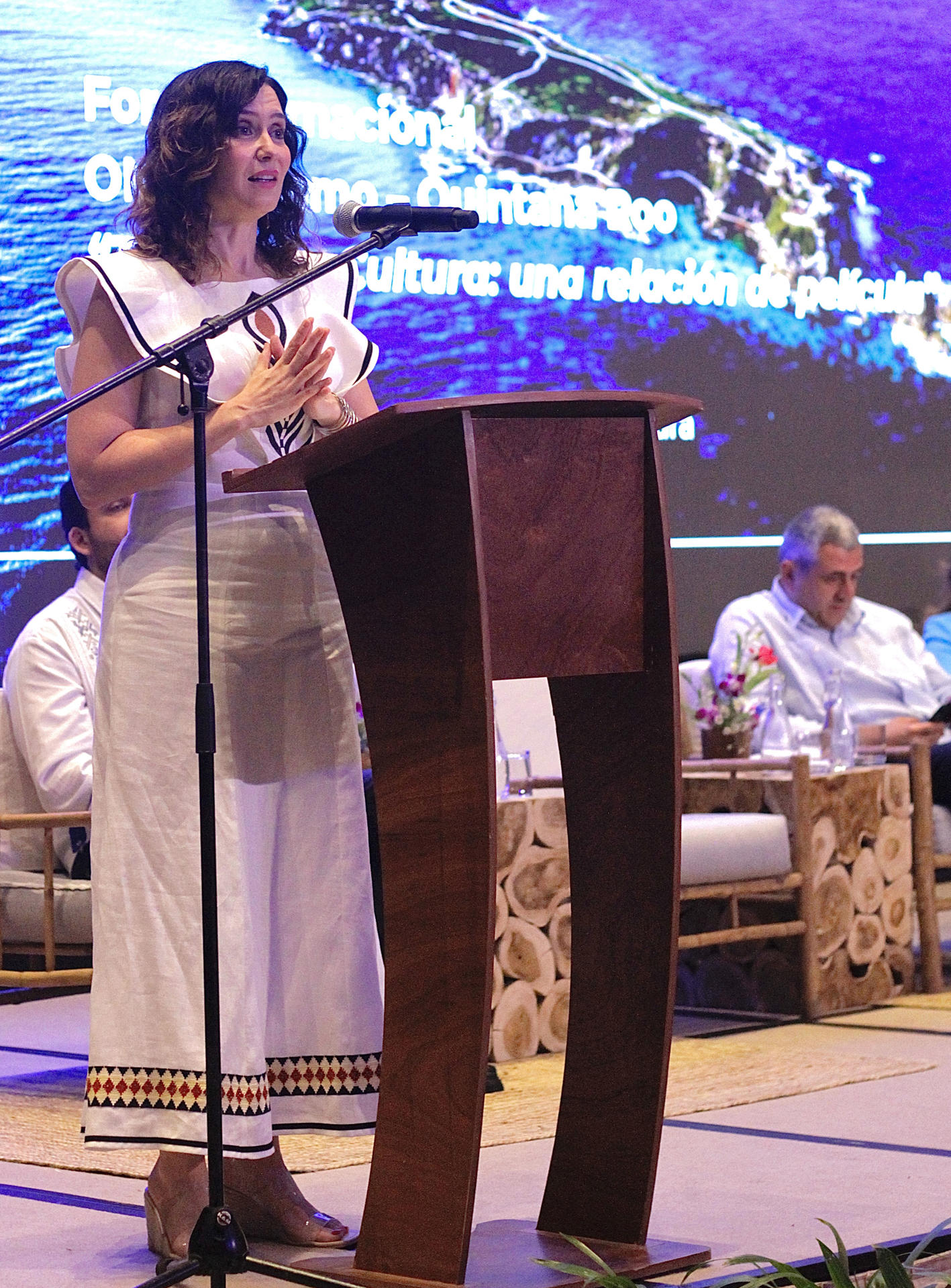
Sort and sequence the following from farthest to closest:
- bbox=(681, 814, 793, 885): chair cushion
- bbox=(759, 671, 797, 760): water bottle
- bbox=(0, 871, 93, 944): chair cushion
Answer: bbox=(759, 671, 797, 760): water bottle, bbox=(681, 814, 793, 885): chair cushion, bbox=(0, 871, 93, 944): chair cushion

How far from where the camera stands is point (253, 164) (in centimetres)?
238

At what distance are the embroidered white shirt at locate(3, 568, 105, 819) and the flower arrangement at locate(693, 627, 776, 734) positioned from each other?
1567 millimetres

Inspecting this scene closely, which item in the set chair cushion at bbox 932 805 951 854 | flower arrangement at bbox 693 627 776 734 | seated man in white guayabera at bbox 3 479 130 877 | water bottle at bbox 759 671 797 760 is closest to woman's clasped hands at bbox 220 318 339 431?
seated man in white guayabera at bbox 3 479 130 877

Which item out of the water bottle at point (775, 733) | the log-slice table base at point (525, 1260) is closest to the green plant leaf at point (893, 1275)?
the log-slice table base at point (525, 1260)

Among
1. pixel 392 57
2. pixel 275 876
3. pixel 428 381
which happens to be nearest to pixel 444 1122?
pixel 275 876

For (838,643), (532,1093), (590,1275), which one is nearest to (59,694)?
(532,1093)

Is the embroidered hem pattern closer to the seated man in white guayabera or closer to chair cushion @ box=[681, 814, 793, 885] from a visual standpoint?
the seated man in white guayabera

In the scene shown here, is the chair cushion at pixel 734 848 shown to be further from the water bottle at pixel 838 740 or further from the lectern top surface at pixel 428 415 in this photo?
the lectern top surface at pixel 428 415

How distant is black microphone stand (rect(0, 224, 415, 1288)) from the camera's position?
6.72 ft

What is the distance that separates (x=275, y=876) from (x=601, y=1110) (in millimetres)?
488

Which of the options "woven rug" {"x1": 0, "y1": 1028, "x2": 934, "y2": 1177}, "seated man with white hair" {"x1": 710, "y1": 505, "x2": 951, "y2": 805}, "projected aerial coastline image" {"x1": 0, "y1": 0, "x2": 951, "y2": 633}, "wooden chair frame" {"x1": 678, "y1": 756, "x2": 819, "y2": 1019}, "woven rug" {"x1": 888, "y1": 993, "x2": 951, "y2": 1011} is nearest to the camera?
"woven rug" {"x1": 0, "y1": 1028, "x2": 934, "y2": 1177}

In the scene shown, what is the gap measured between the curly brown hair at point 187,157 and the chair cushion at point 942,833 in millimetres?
3281

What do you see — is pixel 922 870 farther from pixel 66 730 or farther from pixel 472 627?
pixel 472 627

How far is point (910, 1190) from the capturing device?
8.85 feet
